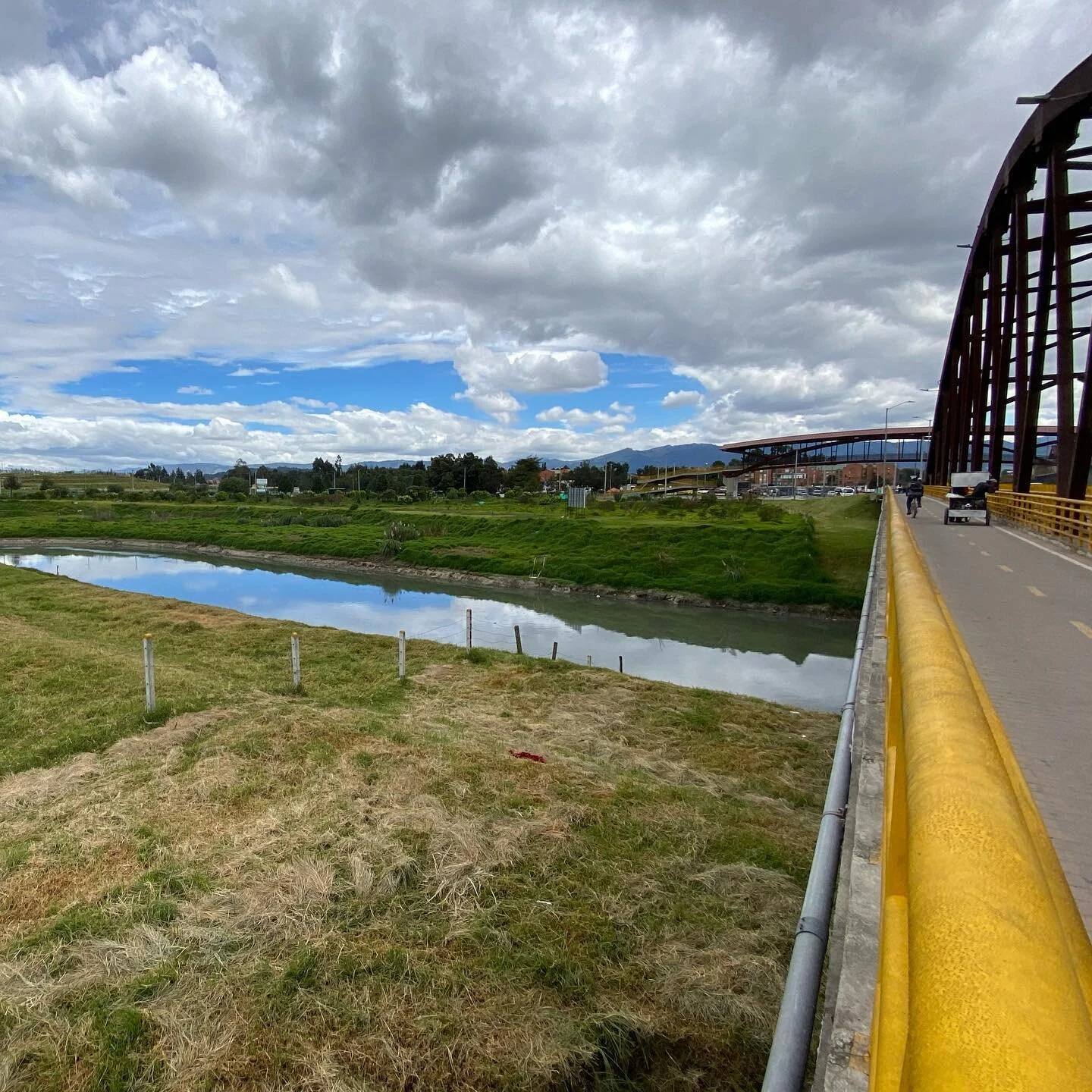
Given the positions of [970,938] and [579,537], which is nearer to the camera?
[970,938]

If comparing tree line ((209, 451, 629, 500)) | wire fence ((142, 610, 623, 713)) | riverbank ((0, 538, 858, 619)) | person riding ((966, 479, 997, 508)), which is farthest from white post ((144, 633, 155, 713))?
tree line ((209, 451, 629, 500))

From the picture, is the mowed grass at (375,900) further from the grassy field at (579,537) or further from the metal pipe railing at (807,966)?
the grassy field at (579,537)

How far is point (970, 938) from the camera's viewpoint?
1027 mm

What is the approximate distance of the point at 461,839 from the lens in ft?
20.2

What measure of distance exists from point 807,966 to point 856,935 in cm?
35

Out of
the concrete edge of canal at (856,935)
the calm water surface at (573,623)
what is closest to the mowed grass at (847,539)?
the calm water surface at (573,623)

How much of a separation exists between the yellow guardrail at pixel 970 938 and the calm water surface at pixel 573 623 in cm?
1739

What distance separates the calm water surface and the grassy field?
276cm

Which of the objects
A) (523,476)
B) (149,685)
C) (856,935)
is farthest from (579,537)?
(523,476)

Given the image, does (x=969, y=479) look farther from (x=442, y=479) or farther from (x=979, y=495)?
(x=442, y=479)

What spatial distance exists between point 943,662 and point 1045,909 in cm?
155

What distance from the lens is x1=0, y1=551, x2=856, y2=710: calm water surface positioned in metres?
21.6

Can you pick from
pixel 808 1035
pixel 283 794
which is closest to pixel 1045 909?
pixel 808 1035

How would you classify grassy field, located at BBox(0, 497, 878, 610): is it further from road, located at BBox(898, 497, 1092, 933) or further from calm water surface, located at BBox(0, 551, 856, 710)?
road, located at BBox(898, 497, 1092, 933)
